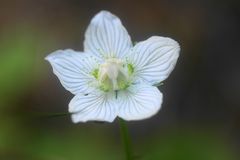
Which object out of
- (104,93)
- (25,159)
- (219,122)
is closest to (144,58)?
(104,93)

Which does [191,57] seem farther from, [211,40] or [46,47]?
[46,47]

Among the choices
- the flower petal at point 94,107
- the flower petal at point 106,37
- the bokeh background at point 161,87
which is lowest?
the bokeh background at point 161,87

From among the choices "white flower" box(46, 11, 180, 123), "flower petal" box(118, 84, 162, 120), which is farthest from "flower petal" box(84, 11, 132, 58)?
"flower petal" box(118, 84, 162, 120)

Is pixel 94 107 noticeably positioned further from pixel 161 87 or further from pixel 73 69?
pixel 161 87

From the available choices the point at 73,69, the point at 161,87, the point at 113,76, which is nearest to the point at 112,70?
the point at 113,76

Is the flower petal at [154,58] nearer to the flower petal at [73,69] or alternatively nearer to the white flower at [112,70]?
the white flower at [112,70]

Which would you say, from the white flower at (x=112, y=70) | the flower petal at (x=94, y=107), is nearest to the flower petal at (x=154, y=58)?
the white flower at (x=112, y=70)
